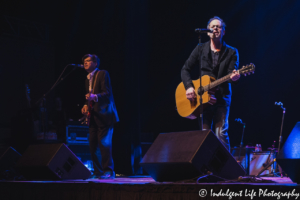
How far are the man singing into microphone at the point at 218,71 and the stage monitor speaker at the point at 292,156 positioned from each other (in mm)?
940

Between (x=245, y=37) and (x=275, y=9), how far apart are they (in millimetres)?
802

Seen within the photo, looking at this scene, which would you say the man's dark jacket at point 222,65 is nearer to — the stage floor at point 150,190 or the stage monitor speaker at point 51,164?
the stage floor at point 150,190

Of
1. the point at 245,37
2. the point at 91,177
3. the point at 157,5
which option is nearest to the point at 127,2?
the point at 157,5

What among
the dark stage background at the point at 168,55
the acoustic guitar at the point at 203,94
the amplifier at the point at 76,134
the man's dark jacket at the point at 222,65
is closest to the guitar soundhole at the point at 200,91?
the acoustic guitar at the point at 203,94

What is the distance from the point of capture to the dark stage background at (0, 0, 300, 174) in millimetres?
6934

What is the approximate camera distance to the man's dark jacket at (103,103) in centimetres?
464

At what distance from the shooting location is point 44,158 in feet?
13.0

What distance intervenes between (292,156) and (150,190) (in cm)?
103

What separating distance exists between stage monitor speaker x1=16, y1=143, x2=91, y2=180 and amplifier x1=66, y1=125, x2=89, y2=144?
2.70 metres

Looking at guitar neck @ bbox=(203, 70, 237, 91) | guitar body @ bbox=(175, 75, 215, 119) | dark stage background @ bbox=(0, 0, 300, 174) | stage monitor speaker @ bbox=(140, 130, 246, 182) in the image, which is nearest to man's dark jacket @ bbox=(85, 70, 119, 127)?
guitar body @ bbox=(175, 75, 215, 119)

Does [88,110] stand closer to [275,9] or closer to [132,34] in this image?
[132,34]

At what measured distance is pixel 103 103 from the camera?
4.69 metres

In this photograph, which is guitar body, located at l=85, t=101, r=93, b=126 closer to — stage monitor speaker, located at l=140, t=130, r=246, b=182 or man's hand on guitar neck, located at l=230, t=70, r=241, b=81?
stage monitor speaker, located at l=140, t=130, r=246, b=182

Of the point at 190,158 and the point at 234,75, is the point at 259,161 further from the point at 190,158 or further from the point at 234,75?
the point at 190,158
